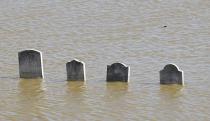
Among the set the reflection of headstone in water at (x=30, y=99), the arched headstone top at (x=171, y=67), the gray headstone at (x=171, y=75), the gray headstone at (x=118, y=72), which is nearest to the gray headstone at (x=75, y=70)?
the gray headstone at (x=118, y=72)

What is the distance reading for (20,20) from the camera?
23.5 meters

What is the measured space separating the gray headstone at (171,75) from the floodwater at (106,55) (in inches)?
5.8

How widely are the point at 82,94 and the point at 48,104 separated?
0.97 metres

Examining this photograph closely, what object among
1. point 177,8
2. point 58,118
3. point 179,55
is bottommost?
point 58,118

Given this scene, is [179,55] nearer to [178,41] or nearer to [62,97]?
[178,41]

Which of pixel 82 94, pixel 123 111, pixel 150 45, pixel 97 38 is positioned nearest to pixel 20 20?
pixel 97 38

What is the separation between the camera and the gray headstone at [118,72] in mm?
15031

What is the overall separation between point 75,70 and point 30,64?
103 cm

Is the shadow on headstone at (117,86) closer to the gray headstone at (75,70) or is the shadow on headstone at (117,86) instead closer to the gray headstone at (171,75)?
the gray headstone at (75,70)

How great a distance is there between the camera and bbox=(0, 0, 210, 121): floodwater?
45.2ft

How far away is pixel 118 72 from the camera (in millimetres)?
15219

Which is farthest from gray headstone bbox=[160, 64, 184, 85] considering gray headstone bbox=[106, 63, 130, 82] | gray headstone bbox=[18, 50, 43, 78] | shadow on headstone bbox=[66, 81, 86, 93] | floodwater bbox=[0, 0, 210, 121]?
gray headstone bbox=[18, 50, 43, 78]

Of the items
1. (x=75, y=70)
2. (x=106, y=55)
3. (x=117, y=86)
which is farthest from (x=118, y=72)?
(x=106, y=55)

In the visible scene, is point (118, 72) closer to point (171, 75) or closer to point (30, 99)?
point (171, 75)
